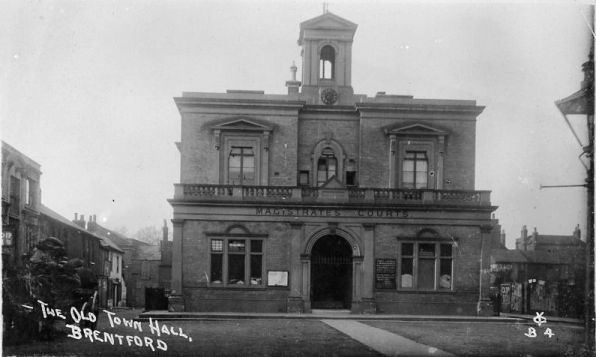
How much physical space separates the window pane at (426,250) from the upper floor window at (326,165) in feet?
17.3

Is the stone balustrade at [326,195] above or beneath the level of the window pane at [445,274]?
above

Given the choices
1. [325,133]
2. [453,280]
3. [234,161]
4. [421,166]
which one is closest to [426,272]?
[453,280]

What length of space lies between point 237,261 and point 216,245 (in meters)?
1.12

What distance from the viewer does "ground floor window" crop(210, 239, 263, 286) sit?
84.7 ft

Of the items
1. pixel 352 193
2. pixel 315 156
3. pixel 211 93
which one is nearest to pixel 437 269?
pixel 352 193

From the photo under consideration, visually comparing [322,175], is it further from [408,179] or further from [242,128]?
[242,128]

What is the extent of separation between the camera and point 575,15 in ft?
43.2

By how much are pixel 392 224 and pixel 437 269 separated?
8.92ft

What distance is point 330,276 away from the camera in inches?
1067

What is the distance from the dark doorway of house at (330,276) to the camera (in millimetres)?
26844

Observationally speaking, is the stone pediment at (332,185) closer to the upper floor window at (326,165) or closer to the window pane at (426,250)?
the upper floor window at (326,165)

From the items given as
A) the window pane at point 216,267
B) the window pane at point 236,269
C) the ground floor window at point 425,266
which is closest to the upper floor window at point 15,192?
the window pane at point 216,267

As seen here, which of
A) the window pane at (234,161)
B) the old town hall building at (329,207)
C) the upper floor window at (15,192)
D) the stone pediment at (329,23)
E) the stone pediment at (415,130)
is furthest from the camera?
the stone pediment at (329,23)

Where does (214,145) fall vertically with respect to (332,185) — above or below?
above
